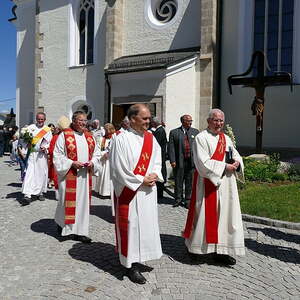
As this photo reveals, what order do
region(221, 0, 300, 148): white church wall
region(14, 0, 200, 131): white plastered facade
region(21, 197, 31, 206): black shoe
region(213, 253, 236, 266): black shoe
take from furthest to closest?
region(221, 0, 300, 148): white church wall → region(14, 0, 200, 131): white plastered facade → region(21, 197, 31, 206): black shoe → region(213, 253, 236, 266): black shoe

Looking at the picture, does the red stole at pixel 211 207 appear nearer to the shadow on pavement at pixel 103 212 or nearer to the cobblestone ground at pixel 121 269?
the cobblestone ground at pixel 121 269

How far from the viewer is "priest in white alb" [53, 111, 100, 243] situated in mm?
5664

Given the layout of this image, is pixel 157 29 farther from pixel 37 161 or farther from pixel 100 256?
pixel 100 256

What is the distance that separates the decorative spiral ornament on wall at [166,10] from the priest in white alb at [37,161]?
401 inches

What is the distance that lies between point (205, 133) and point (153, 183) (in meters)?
1.01

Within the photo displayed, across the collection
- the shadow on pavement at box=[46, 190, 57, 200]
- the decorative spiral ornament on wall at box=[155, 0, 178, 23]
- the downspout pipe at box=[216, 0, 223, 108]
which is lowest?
the shadow on pavement at box=[46, 190, 57, 200]

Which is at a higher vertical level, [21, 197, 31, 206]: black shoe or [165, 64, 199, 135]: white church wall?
[165, 64, 199, 135]: white church wall

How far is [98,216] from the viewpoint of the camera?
7.31 meters

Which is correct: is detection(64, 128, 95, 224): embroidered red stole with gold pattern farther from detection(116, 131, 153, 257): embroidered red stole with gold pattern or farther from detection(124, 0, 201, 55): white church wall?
detection(124, 0, 201, 55): white church wall

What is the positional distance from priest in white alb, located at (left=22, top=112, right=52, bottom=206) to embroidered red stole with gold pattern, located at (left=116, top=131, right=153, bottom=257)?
4712 millimetres

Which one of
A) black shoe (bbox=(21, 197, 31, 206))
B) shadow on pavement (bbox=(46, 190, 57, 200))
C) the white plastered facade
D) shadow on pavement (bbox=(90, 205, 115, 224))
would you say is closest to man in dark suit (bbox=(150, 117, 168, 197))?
shadow on pavement (bbox=(90, 205, 115, 224))

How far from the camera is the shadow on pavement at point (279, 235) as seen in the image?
19.7ft

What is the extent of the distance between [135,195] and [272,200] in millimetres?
4981

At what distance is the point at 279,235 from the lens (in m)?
6.23
